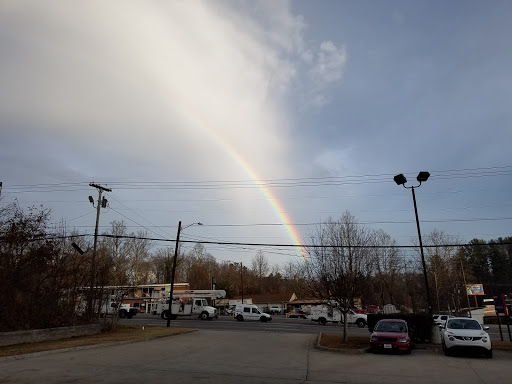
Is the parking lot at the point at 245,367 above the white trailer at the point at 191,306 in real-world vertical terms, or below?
below

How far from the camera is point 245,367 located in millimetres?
11539

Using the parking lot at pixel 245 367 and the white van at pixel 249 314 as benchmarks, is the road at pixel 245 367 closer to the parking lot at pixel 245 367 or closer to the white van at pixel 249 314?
the parking lot at pixel 245 367

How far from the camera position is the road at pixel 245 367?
31.2ft

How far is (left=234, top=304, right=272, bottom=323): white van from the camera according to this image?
42.2m

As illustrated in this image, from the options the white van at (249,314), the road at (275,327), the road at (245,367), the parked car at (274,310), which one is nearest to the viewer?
the road at (245,367)

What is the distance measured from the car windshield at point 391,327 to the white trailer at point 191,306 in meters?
29.1

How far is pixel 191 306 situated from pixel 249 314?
7066 mm

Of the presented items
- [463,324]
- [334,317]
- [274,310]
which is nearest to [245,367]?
[463,324]

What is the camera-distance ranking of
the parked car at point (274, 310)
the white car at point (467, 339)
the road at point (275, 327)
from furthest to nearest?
1. the parked car at point (274, 310)
2. the road at point (275, 327)
3. the white car at point (467, 339)

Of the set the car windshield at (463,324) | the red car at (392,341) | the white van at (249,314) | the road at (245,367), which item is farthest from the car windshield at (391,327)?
the white van at (249,314)

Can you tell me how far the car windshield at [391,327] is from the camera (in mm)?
16578

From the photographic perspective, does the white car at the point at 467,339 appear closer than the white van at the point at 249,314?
Yes

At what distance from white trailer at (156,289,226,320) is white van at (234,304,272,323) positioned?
310 centimetres

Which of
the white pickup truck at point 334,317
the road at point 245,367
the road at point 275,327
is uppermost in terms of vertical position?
the white pickup truck at point 334,317
